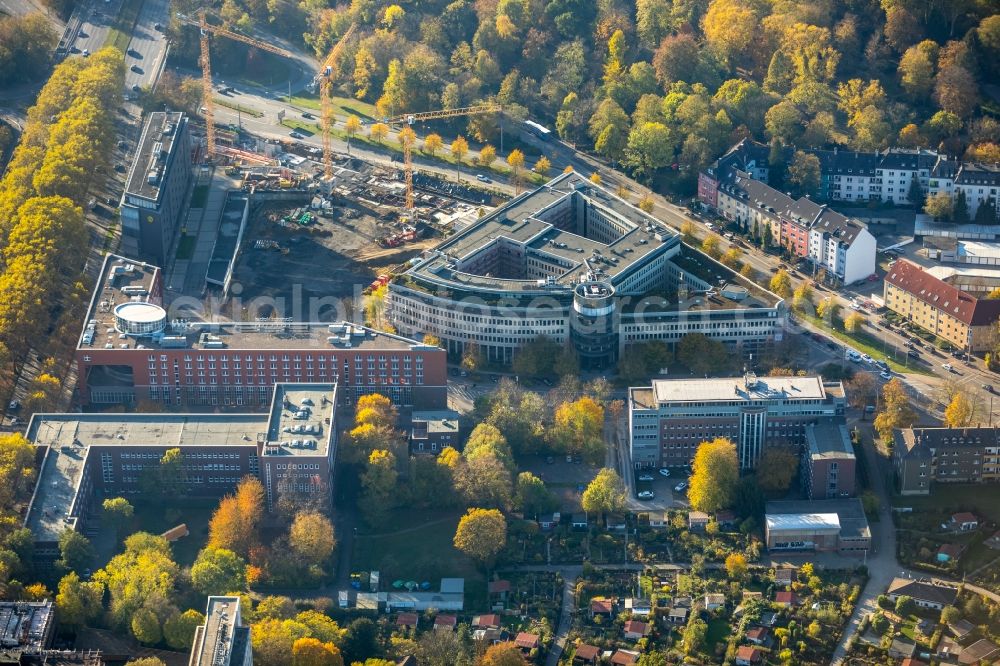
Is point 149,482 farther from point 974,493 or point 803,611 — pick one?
point 974,493

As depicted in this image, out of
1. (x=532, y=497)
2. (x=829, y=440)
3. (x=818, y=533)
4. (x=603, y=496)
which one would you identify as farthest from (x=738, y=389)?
(x=532, y=497)

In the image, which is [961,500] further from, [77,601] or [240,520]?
[77,601]

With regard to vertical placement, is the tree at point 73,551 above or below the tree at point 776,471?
below

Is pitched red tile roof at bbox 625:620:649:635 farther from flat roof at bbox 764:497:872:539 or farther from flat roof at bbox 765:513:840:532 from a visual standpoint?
flat roof at bbox 764:497:872:539

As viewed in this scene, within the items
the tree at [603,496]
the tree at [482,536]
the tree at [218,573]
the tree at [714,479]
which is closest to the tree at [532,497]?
the tree at [603,496]

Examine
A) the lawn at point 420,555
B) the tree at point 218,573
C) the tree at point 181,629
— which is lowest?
the tree at point 181,629

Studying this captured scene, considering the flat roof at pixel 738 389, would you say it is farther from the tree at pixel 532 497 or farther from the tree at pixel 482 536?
the tree at pixel 482 536
